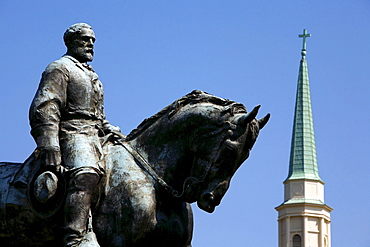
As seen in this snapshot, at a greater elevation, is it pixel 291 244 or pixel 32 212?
pixel 291 244

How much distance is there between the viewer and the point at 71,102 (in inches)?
467

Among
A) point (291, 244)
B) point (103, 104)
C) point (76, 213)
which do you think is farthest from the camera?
point (291, 244)

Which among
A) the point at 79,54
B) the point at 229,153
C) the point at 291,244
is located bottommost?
the point at 229,153

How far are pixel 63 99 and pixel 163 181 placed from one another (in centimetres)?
142

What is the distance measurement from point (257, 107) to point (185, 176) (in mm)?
1154

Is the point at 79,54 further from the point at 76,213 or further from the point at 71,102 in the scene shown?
the point at 76,213

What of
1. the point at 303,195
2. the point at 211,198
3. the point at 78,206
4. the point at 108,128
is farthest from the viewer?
the point at 303,195

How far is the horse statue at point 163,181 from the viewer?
11.4 meters

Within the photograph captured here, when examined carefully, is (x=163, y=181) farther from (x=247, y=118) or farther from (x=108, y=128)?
(x=247, y=118)

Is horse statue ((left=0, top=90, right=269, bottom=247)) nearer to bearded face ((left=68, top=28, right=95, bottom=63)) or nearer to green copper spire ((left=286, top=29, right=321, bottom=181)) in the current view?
bearded face ((left=68, top=28, right=95, bottom=63))

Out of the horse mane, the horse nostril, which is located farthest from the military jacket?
the horse nostril

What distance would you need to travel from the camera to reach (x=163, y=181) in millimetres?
11664

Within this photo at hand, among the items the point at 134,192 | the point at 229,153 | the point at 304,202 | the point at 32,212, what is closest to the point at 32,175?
the point at 32,212

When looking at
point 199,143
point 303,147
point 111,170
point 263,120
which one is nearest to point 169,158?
point 199,143
